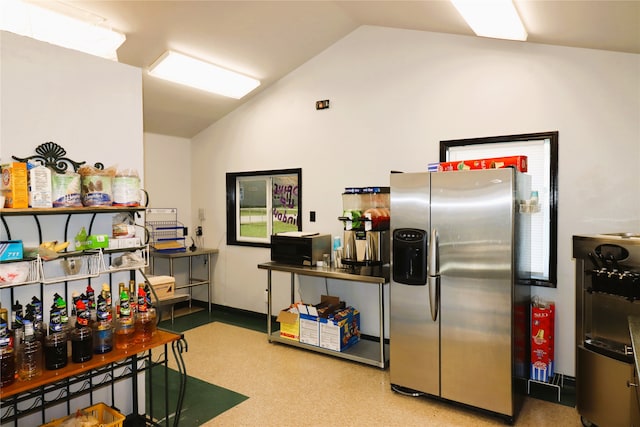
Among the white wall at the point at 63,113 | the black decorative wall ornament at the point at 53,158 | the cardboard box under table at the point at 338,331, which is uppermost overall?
the white wall at the point at 63,113

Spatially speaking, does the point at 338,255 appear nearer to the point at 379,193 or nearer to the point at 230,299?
the point at 379,193

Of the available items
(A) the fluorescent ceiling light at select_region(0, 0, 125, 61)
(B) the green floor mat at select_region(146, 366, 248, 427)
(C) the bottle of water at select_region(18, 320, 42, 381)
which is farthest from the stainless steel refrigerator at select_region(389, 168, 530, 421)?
(A) the fluorescent ceiling light at select_region(0, 0, 125, 61)

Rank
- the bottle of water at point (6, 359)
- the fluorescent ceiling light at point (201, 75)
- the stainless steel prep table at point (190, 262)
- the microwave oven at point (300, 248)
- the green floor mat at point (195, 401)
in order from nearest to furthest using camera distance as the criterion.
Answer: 1. the bottle of water at point (6, 359)
2. the green floor mat at point (195, 401)
3. the fluorescent ceiling light at point (201, 75)
4. the microwave oven at point (300, 248)
5. the stainless steel prep table at point (190, 262)

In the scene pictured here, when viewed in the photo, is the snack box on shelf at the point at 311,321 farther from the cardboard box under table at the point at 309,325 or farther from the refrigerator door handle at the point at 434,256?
the refrigerator door handle at the point at 434,256

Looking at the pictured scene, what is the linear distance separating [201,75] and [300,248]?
6.48 feet

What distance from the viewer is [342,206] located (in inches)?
168

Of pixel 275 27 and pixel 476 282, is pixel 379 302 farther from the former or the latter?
pixel 275 27

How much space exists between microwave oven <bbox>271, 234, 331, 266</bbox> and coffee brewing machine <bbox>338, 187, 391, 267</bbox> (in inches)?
12.7

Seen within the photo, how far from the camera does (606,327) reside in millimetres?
2465

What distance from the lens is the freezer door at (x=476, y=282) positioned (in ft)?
8.65

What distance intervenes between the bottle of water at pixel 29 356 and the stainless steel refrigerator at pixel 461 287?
226cm

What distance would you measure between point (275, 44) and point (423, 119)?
5.26 ft

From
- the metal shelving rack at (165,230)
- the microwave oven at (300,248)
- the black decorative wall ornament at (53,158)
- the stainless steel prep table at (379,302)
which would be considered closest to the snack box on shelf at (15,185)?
the black decorative wall ornament at (53,158)

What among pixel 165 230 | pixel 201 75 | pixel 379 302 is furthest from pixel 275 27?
pixel 165 230
